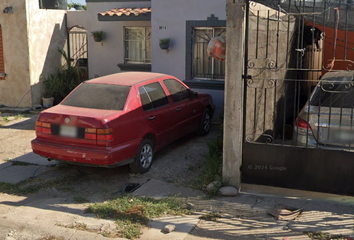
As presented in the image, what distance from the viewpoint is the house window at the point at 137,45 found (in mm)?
12336

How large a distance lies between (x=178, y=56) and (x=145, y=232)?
21.1 ft

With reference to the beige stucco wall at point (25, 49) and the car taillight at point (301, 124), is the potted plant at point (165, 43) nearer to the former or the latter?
the beige stucco wall at point (25, 49)

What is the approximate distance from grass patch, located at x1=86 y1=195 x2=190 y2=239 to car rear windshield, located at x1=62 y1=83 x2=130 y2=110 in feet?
5.29

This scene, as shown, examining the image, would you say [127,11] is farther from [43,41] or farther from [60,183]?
[60,183]

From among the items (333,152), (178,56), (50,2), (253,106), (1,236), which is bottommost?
(1,236)

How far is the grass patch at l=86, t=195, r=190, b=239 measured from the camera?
17.4ft

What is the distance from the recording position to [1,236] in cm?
503

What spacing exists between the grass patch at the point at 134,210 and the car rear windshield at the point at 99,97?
63.5 inches

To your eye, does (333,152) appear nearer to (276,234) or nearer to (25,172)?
(276,234)

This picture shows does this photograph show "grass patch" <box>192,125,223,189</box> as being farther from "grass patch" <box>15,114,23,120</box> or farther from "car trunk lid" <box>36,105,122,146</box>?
"grass patch" <box>15,114,23,120</box>

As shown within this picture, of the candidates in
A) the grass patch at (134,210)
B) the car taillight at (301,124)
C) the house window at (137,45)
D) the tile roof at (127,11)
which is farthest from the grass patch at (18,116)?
the car taillight at (301,124)

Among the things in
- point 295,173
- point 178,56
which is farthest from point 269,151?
point 178,56

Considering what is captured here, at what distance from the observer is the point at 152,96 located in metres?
7.44

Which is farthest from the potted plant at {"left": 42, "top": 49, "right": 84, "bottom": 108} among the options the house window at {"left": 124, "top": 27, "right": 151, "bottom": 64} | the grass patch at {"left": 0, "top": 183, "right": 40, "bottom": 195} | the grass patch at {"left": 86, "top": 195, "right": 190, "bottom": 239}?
the grass patch at {"left": 86, "top": 195, "right": 190, "bottom": 239}
